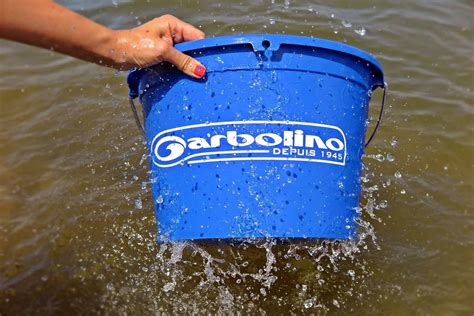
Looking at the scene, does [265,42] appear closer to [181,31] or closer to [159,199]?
[181,31]

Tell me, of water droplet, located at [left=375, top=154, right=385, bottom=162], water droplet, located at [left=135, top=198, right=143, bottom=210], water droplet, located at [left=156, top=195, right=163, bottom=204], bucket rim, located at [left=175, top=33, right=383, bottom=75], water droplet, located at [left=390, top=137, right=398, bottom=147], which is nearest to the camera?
bucket rim, located at [left=175, top=33, right=383, bottom=75]

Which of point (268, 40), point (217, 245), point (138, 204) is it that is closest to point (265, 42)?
point (268, 40)

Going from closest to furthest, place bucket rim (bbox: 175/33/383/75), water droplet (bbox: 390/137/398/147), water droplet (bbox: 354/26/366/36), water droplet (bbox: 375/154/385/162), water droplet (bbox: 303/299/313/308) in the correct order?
bucket rim (bbox: 175/33/383/75)
water droplet (bbox: 303/299/313/308)
water droplet (bbox: 375/154/385/162)
water droplet (bbox: 390/137/398/147)
water droplet (bbox: 354/26/366/36)

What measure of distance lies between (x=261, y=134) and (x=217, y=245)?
0.62 meters

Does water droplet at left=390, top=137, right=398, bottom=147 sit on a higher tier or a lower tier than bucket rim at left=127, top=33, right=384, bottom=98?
lower

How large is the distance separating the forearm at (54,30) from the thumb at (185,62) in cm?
22

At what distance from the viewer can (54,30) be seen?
1944 millimetres

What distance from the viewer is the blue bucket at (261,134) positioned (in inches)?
81.0

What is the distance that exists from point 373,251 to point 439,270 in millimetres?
311

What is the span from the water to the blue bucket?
43 cm

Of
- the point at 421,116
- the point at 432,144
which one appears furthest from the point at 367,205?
the point at 421,116

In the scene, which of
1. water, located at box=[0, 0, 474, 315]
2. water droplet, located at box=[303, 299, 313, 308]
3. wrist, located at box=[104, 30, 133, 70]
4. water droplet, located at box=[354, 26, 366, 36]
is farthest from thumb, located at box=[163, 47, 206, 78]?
water droplet, located at box=[354, 26, 366, 36]

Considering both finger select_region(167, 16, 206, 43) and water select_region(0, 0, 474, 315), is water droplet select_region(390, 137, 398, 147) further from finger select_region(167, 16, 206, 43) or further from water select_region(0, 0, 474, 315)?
finger select_region(167, 16, 206, 43)

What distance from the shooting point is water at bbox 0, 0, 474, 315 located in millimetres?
2490
